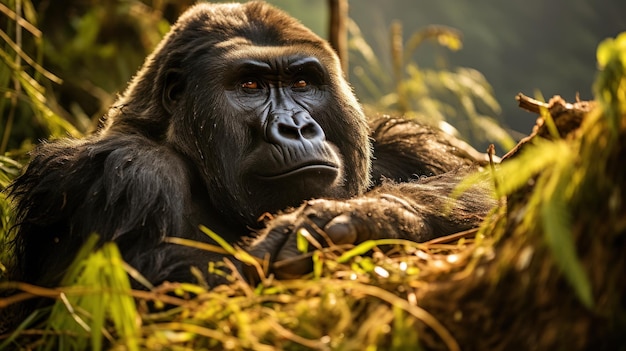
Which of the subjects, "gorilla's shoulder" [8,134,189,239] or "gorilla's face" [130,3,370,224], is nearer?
"gorilla's shoulder" [8,134,189,239]

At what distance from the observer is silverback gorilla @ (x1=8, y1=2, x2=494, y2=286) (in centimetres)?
247

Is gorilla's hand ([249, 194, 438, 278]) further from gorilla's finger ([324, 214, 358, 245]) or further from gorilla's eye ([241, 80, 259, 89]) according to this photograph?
gorilla's eye ([241, 80, 259, 89])

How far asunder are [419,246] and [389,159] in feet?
5.68

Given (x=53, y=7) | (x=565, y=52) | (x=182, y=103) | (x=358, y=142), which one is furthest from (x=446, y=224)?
(x=565, y=52)

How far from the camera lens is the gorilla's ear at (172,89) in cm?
318

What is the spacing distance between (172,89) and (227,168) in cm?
48

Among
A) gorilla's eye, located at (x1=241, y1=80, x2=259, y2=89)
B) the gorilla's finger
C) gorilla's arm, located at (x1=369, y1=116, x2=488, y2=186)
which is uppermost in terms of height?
gorilla's arm, located at (x1=369, y1=116, x2=488, y2=186)

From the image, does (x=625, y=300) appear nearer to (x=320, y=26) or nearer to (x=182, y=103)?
(x=182, y=103)

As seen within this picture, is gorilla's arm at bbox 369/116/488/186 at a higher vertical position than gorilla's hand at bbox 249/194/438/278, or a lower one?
higher

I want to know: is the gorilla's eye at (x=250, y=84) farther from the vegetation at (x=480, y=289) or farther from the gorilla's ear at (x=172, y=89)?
the vegetation at (x=480, y=289)

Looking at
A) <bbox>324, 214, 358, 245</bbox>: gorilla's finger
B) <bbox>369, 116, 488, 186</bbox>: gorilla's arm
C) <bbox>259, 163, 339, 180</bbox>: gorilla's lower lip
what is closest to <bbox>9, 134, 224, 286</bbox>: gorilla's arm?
<bbox>259, 163, 339, 180</bbox>: gorilla's lower lip

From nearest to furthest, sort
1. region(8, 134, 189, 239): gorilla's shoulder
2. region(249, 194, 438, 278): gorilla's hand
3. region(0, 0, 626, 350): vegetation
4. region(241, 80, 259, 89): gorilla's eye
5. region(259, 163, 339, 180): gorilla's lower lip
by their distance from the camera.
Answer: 1. region(0, 0, 626, 350): vegetation
2. region(249, 194, 438, 278): gorilla's hand
3. region(8, 134, 189, 239): gorilla's shoulder
4. region(259, 163, 339, 180): gorilla's lower lip
5. region(241, 80, 259, 89): gorilla's eye

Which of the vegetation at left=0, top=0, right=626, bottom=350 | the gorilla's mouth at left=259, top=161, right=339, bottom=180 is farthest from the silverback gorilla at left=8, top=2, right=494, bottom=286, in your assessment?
the vegetation at left=0, top=0, right=626, bottom=350

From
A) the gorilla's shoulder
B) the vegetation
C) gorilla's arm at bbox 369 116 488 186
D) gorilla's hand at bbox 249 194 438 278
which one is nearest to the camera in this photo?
the vegetation
